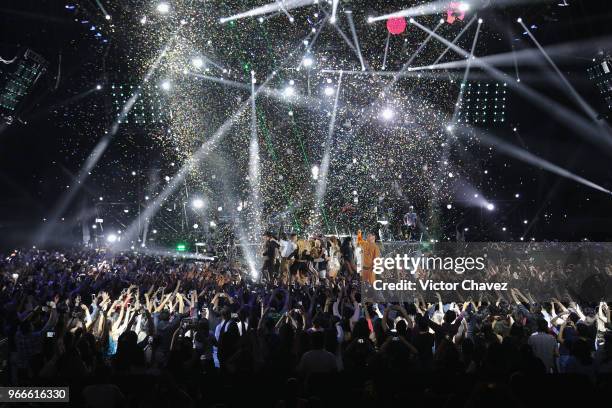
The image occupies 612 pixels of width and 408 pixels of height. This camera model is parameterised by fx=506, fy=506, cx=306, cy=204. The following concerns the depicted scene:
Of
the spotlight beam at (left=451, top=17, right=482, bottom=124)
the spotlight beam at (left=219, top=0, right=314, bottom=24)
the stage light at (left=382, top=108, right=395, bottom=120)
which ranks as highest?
the spotlight beam at (left=219, top=0, right=314, bottom=24)

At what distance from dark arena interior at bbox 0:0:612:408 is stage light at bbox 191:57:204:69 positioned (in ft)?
0.83

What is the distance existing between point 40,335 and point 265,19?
708 inches

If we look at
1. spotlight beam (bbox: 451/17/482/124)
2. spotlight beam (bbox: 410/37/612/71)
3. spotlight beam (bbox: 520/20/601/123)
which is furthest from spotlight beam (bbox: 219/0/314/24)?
spotlight beam (bbox: 520/20/601/123)

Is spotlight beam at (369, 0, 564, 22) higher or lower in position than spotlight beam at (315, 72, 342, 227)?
higher

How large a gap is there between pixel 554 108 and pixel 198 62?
16.9 metres

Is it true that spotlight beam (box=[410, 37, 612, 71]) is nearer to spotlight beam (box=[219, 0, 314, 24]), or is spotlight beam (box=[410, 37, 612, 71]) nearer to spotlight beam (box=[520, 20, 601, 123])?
spotlight beam (box=[520, 20, 601, 123])

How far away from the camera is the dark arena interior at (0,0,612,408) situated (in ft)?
14.7

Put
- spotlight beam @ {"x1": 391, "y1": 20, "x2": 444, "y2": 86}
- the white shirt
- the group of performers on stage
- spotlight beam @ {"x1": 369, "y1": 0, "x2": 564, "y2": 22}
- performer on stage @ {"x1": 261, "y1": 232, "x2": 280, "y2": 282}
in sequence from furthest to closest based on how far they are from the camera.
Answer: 1. spotlight beam @ {"x1": 391, "y1": 20, "x2": 444, "y2": 86}
2. spotlight beam @ {"x1": 369, "y1": 0, "x2": 564, "y2": 22}
3. performer on stage @ {"x1": 261, "y1": 232, "x2": 280, "y2": 282}
4. the white shirt
5. the group of performers on stage

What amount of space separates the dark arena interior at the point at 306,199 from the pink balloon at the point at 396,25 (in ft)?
0.56

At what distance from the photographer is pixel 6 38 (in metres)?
16.5

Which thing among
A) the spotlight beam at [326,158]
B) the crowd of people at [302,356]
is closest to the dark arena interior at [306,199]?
the crowd of people at [302,356]

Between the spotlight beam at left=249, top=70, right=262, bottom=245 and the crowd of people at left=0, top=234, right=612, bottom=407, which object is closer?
the crowd of people at left=0, top=234, right=612, bottom=407

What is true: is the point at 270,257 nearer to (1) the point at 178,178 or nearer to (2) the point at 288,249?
(2) the point at 288,249

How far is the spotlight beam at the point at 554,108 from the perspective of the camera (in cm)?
2014
